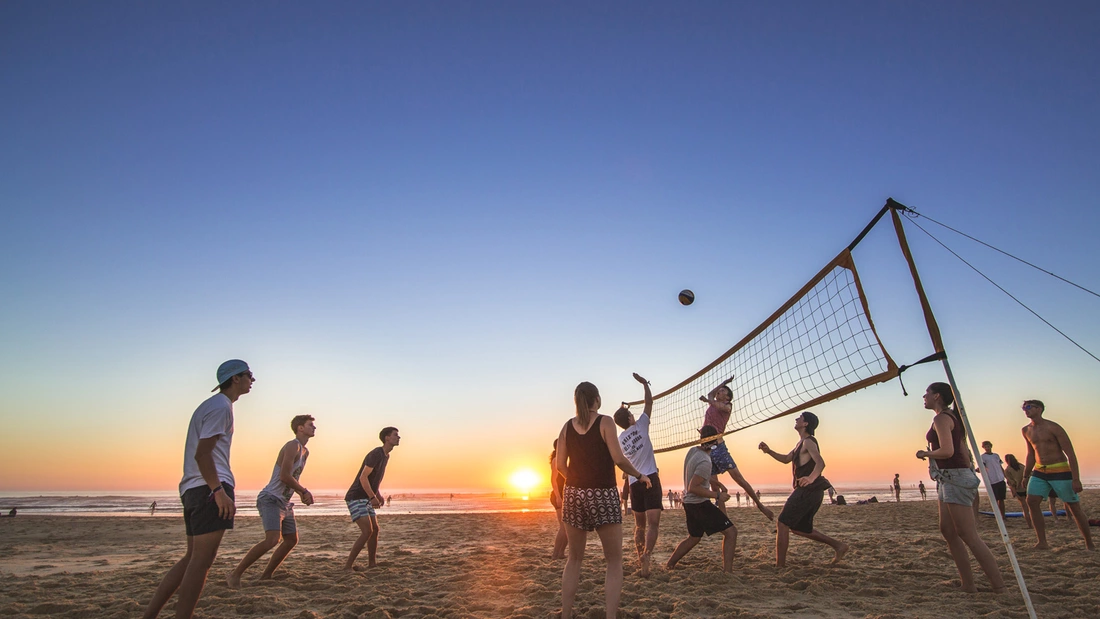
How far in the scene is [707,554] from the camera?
21.5ft

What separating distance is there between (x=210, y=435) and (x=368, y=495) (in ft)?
9.76

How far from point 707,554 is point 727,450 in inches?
66.0

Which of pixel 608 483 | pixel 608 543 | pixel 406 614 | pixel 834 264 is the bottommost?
pixel 406 614

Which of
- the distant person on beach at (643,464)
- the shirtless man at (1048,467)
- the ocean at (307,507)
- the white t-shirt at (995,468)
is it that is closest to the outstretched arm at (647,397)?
the distant person on beach at (643,464)

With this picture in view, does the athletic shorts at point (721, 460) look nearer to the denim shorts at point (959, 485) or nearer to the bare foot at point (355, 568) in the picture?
the denim shorts at point (959, 485)

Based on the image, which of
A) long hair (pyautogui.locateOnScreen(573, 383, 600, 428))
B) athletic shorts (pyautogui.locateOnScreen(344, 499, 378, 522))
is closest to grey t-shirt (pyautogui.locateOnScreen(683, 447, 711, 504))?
long hair (pyautogui.locateOnScreen(573, 383, 600, 428))

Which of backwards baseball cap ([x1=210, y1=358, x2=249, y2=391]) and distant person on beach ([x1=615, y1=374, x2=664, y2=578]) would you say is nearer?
backwards baseball cap ([x1=210, y1=358, x2=249, y2=391])

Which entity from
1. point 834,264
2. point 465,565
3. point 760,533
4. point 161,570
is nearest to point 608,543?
point 834,264

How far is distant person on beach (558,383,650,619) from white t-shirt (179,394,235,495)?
6.55ft

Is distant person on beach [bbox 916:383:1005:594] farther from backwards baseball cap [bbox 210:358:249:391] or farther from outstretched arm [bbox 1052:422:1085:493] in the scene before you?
backwards baseball cap [bbox 210:358:249:391]

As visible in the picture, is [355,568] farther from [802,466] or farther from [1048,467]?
[1048,467]

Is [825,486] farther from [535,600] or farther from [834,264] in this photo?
[535,600]

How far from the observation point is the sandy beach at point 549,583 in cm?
388

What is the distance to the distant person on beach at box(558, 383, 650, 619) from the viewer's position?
3320 mm
